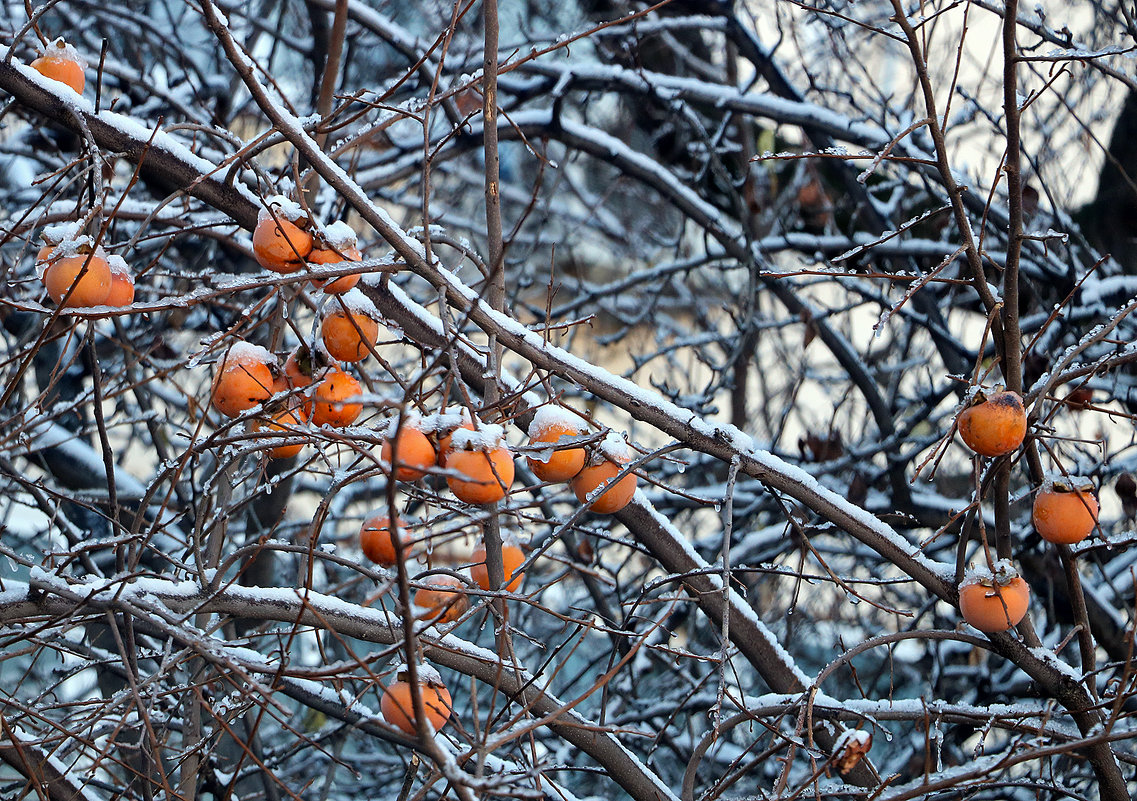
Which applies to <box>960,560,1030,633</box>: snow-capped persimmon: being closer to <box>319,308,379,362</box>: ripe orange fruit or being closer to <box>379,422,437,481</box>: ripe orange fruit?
<box>379,422,437,481</box>: ripe orange fruit

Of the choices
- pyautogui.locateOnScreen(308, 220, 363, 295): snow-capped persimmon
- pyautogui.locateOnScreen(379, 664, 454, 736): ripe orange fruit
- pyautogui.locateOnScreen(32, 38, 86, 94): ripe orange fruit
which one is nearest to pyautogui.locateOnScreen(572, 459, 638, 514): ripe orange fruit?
pyautogui.locateOnScreen(379, 664, 454, 736): ripe orange fruit

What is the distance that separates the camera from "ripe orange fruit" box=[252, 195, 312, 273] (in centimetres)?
150

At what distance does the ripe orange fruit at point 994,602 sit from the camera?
167 centimetres

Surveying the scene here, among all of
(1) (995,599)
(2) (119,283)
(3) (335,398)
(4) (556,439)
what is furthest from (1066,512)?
(2) (119,283)

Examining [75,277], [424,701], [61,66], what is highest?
[61,66]

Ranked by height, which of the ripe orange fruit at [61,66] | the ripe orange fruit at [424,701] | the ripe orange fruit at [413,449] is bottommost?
the ripe orange fruit at [424,701]

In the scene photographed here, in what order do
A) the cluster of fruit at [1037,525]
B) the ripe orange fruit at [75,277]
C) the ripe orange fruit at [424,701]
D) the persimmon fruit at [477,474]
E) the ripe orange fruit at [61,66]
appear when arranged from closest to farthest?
the persimmon fruit at [477,474] < the ripe orange fruit at [424,701] < the ripe orange fruit at [75,277] < the cluster of fruit at [1037,525] < the ripe orange fruit at [61,66]

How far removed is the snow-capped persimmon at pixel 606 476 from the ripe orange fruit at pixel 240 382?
538mm

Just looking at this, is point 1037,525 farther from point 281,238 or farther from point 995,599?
point 281,238

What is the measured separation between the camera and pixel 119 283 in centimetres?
158

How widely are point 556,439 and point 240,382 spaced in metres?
0.54

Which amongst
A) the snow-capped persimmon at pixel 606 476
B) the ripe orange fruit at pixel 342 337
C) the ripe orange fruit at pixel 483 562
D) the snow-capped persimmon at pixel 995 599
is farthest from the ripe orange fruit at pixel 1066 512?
the ripe orange fruit at pixel 342 337

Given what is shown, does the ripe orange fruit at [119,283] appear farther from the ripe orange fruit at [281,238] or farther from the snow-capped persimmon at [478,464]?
the snow-capped persimmon at [478,464]

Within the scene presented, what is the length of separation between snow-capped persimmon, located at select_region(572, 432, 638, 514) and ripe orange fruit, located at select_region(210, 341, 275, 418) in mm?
538
